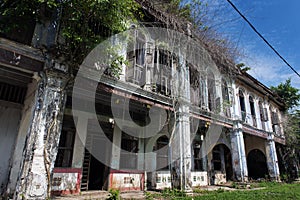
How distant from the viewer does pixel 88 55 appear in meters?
5.25

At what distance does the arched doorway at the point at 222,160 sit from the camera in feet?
39.1

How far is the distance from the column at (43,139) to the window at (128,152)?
13.1 ft

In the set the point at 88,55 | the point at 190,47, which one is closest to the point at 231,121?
the point at 190,47

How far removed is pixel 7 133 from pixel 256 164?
52.2 ft

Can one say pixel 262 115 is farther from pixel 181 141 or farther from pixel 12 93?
pixel 12 93

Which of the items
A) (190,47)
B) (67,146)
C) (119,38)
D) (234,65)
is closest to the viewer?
(119,38)

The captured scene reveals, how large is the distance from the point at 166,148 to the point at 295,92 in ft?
50.1

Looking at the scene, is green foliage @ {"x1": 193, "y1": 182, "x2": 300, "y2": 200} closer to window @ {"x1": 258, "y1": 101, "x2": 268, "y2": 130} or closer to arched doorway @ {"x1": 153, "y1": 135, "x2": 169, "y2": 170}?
arched doorway @ {"x1": 153, "y1": 135, "x2": 169, "y2": 170}

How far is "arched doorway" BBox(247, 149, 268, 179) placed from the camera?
15.0m

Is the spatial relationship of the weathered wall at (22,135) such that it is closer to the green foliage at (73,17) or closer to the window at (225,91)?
the green foliage at (73,17)

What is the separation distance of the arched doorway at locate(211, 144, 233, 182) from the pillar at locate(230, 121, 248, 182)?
142 centimetres

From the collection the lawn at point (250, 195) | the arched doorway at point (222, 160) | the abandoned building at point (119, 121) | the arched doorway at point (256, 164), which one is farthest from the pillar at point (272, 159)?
the lawn at point (250, 195)

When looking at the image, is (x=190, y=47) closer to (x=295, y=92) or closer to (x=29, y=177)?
(x=29, y=177)

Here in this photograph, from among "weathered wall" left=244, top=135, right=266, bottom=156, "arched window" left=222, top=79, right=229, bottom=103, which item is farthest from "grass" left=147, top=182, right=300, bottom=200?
"weathered wall" left=244, top=135, right=266, bottom=156
